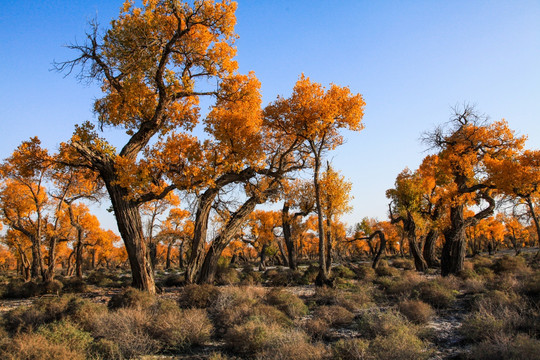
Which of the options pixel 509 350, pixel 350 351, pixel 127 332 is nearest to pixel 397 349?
pixel 350 351

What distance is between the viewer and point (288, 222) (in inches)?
861

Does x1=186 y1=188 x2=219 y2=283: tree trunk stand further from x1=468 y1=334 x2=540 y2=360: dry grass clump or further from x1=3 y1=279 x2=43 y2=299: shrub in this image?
x1=468 y1=334 x2=540 y2=360: dry grass clump

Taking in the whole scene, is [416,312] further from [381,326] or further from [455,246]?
[455,246]

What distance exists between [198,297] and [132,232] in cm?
359

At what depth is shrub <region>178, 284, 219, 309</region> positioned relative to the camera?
9781 millimetres

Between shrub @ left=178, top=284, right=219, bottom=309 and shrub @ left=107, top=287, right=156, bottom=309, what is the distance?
1.05 m

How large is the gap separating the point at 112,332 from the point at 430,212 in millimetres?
22162

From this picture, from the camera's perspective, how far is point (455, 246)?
1633 centimetres

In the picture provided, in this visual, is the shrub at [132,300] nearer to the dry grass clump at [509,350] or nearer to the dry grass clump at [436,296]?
the dry grass clump at [509,350]

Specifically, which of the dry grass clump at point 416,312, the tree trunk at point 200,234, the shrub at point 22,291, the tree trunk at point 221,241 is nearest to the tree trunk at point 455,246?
the dry grass clump at point 416,312

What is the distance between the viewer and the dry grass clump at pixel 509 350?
4223 mm

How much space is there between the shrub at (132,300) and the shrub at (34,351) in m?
3.78

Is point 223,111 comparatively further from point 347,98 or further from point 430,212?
point 430,212

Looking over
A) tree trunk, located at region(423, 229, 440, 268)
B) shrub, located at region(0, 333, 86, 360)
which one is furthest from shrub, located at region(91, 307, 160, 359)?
tree trunk, located at region(423, 229, 440, 268)
